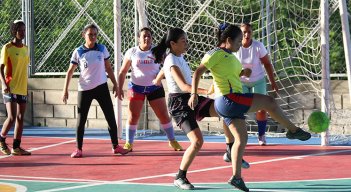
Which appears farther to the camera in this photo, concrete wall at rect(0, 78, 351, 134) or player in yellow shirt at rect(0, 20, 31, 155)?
concrete wall at rect(0, 78, 351, 134)

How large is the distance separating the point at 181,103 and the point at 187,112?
169 millimetres

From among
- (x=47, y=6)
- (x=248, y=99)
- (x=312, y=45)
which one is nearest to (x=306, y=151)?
(x=312, y=45)

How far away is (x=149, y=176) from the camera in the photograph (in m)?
10.6

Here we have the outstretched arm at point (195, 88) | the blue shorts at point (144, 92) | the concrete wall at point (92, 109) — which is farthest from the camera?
the concrete wall at point (92, 109)

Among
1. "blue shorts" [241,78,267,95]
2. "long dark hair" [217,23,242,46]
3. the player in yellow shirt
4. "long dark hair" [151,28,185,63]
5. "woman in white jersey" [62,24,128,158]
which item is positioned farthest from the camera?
"blue shorts" [241,78,267,95]

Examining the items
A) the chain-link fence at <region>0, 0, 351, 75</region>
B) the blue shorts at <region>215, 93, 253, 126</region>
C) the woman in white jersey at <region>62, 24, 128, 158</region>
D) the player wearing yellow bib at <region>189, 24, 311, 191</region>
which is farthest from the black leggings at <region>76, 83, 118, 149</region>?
the blue shorts at <region>215, 93, 253, 126</region>

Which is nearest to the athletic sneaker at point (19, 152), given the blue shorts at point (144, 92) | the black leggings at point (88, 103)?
the black leggings at point (88, 103)

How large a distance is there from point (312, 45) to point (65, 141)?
447 centimetres

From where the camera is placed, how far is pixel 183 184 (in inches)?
374

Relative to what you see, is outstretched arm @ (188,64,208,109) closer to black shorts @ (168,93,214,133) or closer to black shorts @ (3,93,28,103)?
black shorts @ (168,93,214,133)

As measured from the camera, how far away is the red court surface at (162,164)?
1043 centimetres

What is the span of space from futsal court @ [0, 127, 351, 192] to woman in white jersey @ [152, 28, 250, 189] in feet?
1.16

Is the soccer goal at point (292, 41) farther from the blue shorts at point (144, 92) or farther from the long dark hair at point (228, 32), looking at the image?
the long dark hair at point (228, 32)

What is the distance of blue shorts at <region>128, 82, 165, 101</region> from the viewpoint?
42.4 ft
